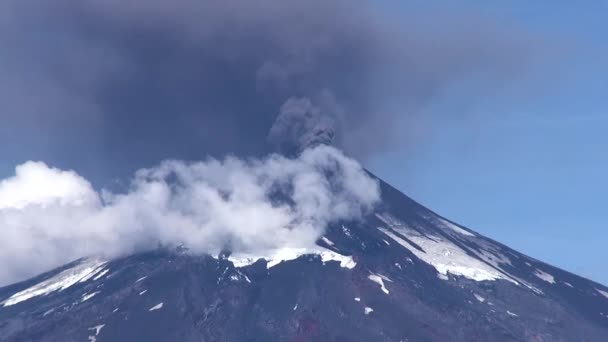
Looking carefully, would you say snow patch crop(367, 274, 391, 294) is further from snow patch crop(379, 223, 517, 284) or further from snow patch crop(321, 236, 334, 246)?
Result: snow patch crop(321, 236, 334, 246)

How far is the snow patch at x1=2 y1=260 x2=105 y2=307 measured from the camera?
525 feet

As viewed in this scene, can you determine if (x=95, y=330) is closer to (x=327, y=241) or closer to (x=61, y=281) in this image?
(x=61, y=281)

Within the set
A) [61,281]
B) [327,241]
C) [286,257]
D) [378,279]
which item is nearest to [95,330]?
[61,281]

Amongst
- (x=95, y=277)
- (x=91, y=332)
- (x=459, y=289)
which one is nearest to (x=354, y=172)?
(x=459, y=289)

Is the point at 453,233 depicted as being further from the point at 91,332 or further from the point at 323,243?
the point at 91,332

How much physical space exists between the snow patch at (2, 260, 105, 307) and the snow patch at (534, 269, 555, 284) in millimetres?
60443

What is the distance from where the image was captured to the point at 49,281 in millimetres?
165250

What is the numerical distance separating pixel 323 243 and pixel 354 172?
59.2 feet

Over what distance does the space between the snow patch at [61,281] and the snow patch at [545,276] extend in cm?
6044

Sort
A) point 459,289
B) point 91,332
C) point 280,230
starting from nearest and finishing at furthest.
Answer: point 91,332, point 459,289, point 280,230

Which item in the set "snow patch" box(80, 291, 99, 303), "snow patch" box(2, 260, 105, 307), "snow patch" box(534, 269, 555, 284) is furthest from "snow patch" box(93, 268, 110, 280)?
"snow patch" box(534, 269, 555, 284)

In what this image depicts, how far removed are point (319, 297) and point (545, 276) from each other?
42.5 metres

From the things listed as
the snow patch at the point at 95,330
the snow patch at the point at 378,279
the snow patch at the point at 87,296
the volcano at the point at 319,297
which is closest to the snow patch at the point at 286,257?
the volcano at the point at 319,297

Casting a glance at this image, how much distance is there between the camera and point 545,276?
17475cm
